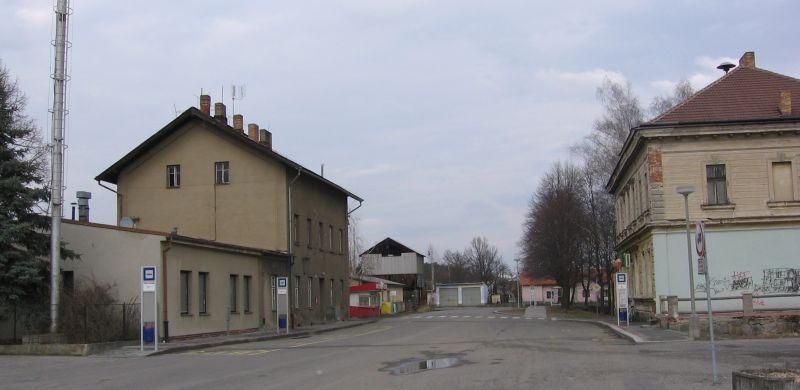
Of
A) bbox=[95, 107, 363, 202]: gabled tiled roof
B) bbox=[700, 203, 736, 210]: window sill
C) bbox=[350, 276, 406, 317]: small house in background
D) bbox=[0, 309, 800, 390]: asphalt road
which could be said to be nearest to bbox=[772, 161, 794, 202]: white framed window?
bbox=[700, 203, 736, 210]: window sill

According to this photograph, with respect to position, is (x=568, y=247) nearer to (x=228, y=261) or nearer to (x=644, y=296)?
(x=644, y=296)

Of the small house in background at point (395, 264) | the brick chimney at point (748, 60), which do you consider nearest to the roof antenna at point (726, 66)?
the brick chimney at point (748, 60)

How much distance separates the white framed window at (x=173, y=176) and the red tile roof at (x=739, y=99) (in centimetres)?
2298

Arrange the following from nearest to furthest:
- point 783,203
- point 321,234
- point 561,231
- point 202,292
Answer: point 202,292
point 783,203
point 321,234
point 561,231

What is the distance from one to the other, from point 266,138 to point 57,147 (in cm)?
1802

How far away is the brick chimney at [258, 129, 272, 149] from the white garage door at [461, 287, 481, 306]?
70239 millimetres

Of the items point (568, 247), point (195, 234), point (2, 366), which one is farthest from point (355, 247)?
point (2, 366)

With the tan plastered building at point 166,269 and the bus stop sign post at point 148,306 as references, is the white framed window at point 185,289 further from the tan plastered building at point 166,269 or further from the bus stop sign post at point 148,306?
the bus stop sign post at point 148,306

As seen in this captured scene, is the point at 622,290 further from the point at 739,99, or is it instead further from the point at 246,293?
the point at 246,293

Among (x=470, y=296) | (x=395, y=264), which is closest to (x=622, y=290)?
(x=395, y=264)

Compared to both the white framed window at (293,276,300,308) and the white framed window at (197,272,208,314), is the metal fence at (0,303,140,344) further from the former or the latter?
the white framed window at (293,276,300,308)

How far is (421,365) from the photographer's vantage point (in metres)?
16.2

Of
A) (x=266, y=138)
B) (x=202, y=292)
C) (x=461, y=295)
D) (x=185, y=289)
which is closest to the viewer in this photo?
(x=185, y=289)

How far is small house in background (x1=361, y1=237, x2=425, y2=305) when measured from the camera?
3511 inches
